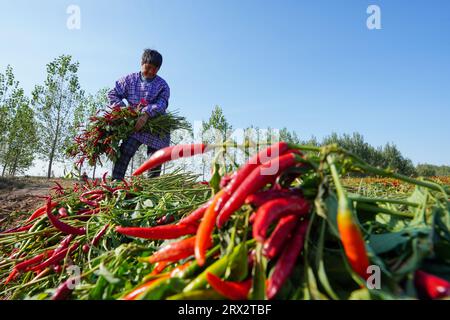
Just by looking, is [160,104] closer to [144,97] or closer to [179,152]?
[144,97]

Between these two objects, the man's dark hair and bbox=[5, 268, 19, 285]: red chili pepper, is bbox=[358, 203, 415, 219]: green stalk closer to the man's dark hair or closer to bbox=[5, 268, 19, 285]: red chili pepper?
bbox=[5, 268, 19, 285]: red chili pepper

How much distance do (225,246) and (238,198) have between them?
0.17 metres

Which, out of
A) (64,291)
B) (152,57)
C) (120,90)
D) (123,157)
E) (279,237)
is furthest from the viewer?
(120,90)

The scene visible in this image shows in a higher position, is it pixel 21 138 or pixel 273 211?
pixel 21 138

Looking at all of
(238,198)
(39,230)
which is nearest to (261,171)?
(238,198)

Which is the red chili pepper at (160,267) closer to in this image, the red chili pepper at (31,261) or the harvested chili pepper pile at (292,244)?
the harvested chili pepper pile at (292,244)

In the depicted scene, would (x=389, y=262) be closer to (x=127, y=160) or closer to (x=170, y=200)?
(x=170, y=200)

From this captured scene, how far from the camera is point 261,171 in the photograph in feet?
3.33

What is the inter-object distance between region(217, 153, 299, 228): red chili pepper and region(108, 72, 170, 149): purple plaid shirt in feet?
11.2

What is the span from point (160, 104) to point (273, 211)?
3.61m

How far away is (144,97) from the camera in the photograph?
4.47 meters

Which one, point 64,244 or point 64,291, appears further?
point 64,244

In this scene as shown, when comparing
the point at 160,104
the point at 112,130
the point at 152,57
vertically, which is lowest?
the point at 112,130

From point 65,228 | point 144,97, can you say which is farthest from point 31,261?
point 144,97
